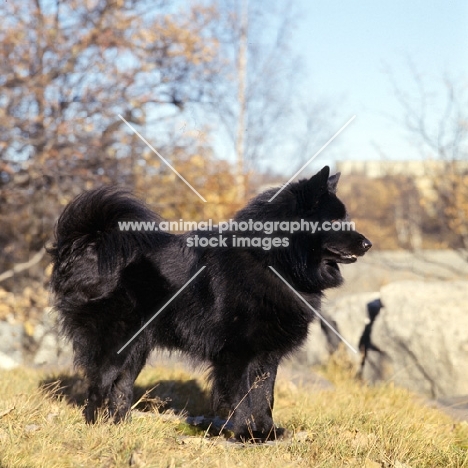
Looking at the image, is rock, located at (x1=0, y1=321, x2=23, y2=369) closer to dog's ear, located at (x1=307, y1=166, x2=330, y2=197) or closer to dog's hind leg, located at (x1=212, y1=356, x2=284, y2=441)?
dog's hind leg, located at (x1=212, y1=356, x2=284, y2=441)

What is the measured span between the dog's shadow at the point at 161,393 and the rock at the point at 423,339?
2179mm

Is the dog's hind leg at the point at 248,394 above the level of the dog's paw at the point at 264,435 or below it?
above

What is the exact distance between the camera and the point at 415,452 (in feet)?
11.7

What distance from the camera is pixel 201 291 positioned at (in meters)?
4.09

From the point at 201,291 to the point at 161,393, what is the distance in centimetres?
167

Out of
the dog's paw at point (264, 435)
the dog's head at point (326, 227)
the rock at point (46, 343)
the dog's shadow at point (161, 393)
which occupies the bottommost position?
the rock at point (46, 343)

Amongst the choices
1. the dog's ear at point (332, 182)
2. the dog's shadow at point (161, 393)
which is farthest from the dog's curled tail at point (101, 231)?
the dog's ear at point (332, 182)

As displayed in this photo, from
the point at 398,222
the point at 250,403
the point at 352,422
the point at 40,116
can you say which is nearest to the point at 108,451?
the point at 250,403

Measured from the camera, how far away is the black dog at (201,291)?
3.94 metres

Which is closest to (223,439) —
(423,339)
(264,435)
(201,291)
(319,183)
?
(264,435)

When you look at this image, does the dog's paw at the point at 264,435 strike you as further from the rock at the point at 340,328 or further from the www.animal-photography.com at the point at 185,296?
the rock at the point at 340,328

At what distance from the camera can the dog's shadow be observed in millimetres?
4852

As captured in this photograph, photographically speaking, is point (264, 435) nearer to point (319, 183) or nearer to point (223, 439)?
point (223, 439)

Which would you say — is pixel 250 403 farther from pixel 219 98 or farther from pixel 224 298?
pixel 219 98
